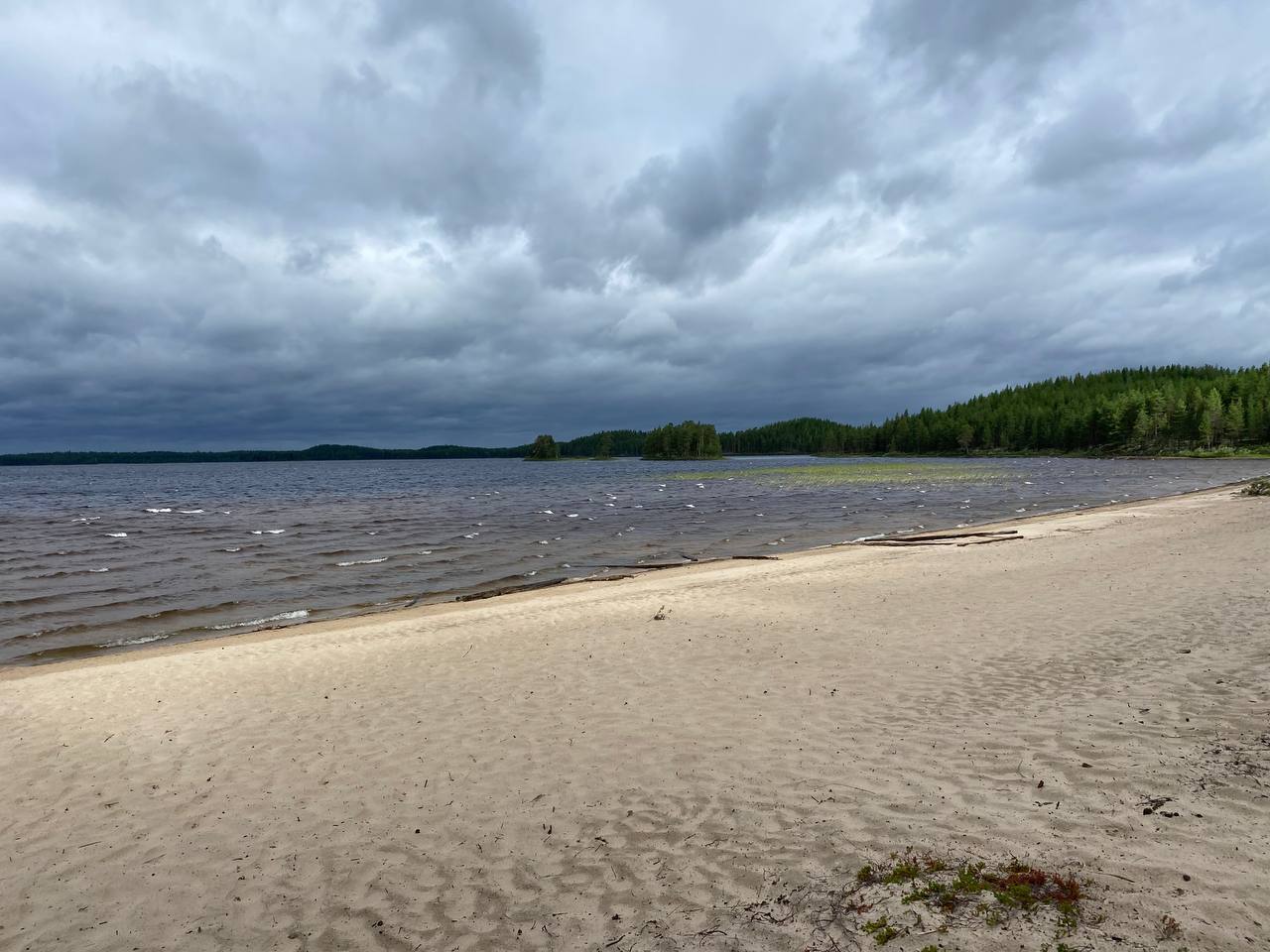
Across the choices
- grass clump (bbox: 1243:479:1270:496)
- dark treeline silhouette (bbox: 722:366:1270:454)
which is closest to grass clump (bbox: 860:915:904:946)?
grass clump (bbox: 1243:479:1270:496)

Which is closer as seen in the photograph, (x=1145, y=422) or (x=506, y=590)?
(x=506, y=590)

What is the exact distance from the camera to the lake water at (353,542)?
19.5m

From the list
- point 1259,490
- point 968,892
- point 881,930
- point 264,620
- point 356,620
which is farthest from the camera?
point 1259,490

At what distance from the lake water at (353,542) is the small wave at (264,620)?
41 millimetres

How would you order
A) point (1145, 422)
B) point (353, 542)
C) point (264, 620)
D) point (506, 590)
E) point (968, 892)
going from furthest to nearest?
point (1145, 422) → point (353, 542) → point (506, 590) → point (264, 620) → point (968, 892)

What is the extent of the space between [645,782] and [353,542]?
99.4 feet

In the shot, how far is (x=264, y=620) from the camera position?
1869 centimetres

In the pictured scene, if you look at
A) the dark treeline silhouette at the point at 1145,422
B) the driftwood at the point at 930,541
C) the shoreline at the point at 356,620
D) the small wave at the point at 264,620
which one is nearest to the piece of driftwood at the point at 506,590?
the shoreline at the point at 356,620

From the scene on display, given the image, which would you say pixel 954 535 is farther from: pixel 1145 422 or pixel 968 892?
pixel 1145 422

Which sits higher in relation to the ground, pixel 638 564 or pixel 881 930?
pixel 881 930

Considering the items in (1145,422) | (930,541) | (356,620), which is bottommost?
(356,620)

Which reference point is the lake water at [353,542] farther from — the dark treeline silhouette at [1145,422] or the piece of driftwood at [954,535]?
the dark treeline silhouette at [1145,422]

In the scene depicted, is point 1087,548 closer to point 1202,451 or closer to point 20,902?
point 20,902

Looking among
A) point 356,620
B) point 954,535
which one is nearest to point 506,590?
point 356,620
